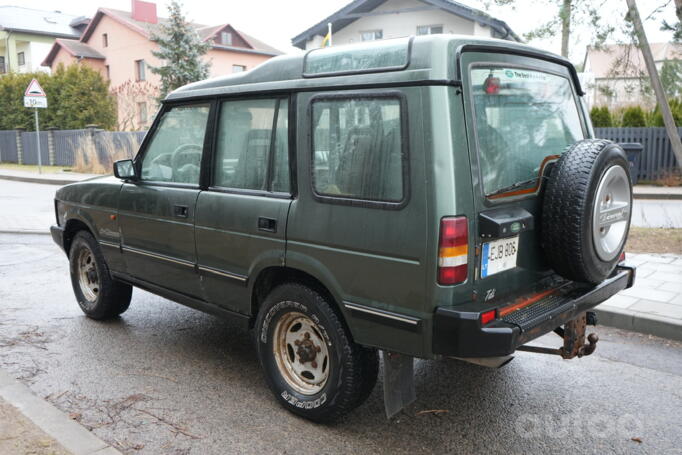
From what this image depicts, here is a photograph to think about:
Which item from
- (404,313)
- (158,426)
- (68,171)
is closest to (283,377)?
(158,426)

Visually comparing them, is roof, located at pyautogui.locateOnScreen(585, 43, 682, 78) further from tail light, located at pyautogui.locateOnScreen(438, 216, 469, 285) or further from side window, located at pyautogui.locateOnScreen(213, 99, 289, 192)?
tail light, located at pyautogui.locateOnScreen(438, 216, 469, 285)

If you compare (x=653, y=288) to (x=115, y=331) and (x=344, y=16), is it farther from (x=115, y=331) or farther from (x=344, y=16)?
(x=344, y=16)

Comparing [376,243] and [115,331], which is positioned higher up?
[376,243]

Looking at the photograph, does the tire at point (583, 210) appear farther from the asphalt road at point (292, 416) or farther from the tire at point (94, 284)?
the tire at point (94, 284)

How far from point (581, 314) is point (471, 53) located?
62.1 inches

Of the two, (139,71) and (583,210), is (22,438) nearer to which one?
(583,210)

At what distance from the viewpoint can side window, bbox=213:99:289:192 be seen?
3643 millimetres

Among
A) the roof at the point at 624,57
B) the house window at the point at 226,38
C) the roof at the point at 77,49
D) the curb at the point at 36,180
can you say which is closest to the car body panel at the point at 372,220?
the roof at the point at 624,57

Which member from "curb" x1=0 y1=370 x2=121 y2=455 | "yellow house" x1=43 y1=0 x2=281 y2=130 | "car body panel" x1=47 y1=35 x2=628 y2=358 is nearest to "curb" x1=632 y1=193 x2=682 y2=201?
"car body panel" x1=47 y1=35 x2=628 y2=358

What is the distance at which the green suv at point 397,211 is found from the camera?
2924 millimetres

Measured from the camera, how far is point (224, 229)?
12.8ft

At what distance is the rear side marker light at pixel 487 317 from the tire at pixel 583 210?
0.59m

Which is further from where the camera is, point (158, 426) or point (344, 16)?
point (344, 16)

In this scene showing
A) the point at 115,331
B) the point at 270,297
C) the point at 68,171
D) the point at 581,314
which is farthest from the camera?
the point at 68,171
